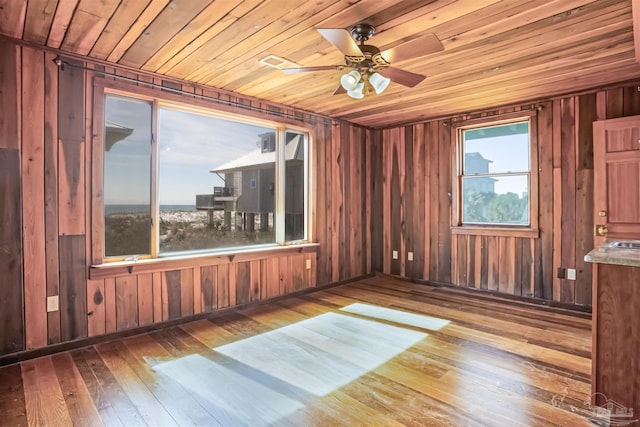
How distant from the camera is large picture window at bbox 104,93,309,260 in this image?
3.28 m

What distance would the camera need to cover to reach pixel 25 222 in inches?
107

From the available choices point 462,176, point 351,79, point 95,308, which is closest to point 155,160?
point 95,308

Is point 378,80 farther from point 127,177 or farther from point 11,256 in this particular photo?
point 11,256

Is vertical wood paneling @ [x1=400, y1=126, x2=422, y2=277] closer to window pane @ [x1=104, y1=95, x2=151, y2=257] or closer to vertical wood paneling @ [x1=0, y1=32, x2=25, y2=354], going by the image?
window pane @ [x1=104, y1=95, x2=151, y2=257]

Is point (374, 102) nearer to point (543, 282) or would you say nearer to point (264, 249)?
point (264, 249)

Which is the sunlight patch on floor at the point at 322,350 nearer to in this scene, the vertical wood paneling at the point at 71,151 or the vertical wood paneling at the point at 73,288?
the vertical wood paneling at the point at 73,288

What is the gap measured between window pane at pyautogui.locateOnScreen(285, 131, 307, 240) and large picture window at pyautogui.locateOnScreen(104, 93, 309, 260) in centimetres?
1

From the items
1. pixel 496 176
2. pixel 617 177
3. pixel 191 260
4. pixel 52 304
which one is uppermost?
pixel 496 176

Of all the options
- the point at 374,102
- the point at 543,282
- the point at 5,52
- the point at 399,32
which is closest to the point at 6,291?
the point at 5,52

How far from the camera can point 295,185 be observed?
482cm

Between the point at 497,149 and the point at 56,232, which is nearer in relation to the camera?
the point at 56,232

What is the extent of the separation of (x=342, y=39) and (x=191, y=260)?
2627 millimetres

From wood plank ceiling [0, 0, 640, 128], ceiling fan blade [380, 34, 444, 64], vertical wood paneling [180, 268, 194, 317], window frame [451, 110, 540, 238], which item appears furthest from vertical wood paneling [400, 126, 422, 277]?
vertical wood paneling [180, 268, 194, 317]

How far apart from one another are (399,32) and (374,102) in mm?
1749
